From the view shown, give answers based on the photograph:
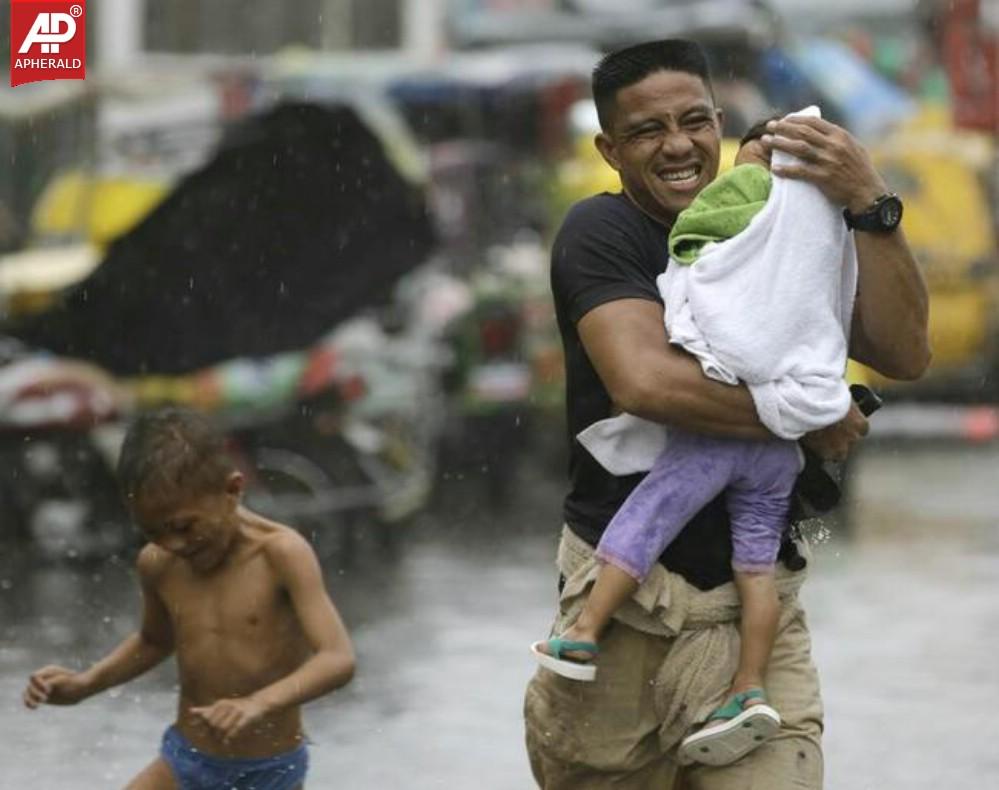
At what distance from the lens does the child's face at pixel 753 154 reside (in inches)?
163

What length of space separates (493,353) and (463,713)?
6.01 m

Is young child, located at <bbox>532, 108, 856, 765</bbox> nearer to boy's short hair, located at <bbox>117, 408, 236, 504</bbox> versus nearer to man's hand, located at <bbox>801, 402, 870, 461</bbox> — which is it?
man's hand, located at <bbox>801, 402, 870, 461</bbox>

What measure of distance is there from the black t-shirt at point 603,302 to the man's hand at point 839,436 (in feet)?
0.58

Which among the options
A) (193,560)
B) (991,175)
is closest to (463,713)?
(193,560)

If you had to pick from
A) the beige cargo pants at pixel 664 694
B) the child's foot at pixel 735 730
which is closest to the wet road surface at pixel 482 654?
the beige cargo pants at pixel 664 694

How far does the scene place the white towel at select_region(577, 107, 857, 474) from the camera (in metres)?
3.99

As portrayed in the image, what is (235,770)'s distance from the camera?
191 inches

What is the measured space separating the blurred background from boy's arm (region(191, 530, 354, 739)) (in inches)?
35.3

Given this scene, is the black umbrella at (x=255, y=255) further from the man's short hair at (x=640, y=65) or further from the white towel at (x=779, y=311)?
the white towel at (x=779, y=311)

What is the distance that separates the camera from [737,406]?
4.01 m

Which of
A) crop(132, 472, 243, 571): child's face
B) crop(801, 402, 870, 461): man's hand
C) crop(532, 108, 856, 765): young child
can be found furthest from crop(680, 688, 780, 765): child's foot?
crop(132, 472, 243, 571): child's face

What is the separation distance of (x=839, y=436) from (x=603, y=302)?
434 mm

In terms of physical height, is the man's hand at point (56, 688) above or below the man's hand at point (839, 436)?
below

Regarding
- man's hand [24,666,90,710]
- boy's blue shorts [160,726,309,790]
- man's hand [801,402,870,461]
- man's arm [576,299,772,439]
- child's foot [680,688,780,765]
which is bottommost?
boy's blue shorts [160,726,309,790]
